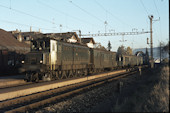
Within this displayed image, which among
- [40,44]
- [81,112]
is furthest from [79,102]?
[40,44]

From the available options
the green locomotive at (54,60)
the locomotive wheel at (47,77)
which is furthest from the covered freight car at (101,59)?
the locomotive wheel at (47,77)

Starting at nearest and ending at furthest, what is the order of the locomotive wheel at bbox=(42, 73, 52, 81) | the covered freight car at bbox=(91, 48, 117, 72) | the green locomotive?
the green locomotive → the locomotive wheel at bbox=(42, 73, 52, 81) → the covered freight car at bbox=(91, 48, 117, 72)

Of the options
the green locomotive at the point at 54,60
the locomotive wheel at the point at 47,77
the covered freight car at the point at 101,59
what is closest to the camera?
the green locomotive at the point at 54,60

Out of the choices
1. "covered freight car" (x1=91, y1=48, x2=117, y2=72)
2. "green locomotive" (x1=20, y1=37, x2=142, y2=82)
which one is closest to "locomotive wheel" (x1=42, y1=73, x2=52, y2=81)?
"green locomotive" (x1=20, y1=37, x2=142, y2=82)

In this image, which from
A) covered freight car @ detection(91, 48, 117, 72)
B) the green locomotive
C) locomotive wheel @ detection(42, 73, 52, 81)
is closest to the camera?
the green locomotive

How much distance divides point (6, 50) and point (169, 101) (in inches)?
863

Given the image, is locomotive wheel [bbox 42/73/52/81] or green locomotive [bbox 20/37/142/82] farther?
locomotive wheel [bbox 42/73/52/81]

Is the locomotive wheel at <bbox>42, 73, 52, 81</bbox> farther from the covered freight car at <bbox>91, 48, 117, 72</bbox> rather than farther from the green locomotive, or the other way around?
the covered freight car at <bbox>91, 48, 117, 72</bbox>

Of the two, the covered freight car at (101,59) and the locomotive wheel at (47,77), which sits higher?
the covered freight car at (101,59)

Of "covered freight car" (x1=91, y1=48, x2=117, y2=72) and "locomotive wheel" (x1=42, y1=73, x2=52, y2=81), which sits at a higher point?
"covered freight car" (x1=91, y1=48, x2=117, y2=72)

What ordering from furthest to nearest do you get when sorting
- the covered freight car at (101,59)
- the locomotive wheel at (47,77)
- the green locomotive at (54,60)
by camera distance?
the covered freight car at (101,59)
the locomotive wheel at (47,77)
the green locomotive at (54,60)

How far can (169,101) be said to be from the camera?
6285 millimetres

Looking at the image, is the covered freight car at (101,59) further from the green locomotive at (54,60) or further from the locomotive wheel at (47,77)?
the locomotive wheel at (47,77)

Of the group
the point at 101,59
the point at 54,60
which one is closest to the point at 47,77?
the point at 54,60
